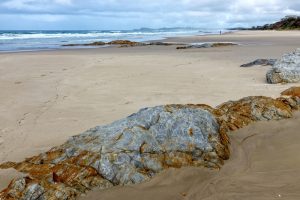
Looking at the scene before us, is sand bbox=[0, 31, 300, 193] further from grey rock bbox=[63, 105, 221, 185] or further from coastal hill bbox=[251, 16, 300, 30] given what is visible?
coastal hill bbox=[251, 16, 300, 30]

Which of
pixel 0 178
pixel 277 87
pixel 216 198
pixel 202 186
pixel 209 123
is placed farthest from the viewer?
pixel 277 87

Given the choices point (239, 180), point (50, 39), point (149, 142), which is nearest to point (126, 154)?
point (149, 142)

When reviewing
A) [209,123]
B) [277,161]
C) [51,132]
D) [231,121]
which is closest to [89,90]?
[51,132]

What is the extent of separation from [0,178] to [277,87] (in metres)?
7.32

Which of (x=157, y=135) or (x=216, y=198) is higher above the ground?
(x=157, y=135)

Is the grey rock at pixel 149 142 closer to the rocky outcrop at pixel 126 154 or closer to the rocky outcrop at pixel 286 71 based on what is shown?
the rocky outcrop at pixel 126 154

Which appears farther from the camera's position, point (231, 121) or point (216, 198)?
point (231, 121)

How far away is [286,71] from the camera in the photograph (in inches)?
402

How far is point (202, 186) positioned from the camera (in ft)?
14.1

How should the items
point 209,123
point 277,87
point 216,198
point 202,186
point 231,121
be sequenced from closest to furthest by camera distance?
1. point 216,198
2. point 202,186
3. point 209,123
4. point 231,121
5. point 277,87

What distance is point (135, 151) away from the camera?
4539 millimetres

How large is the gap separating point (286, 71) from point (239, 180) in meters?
6.67

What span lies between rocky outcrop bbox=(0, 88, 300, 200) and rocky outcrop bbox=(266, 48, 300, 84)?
17.9ft

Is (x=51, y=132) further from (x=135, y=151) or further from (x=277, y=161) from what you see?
(x=277, y=161)
